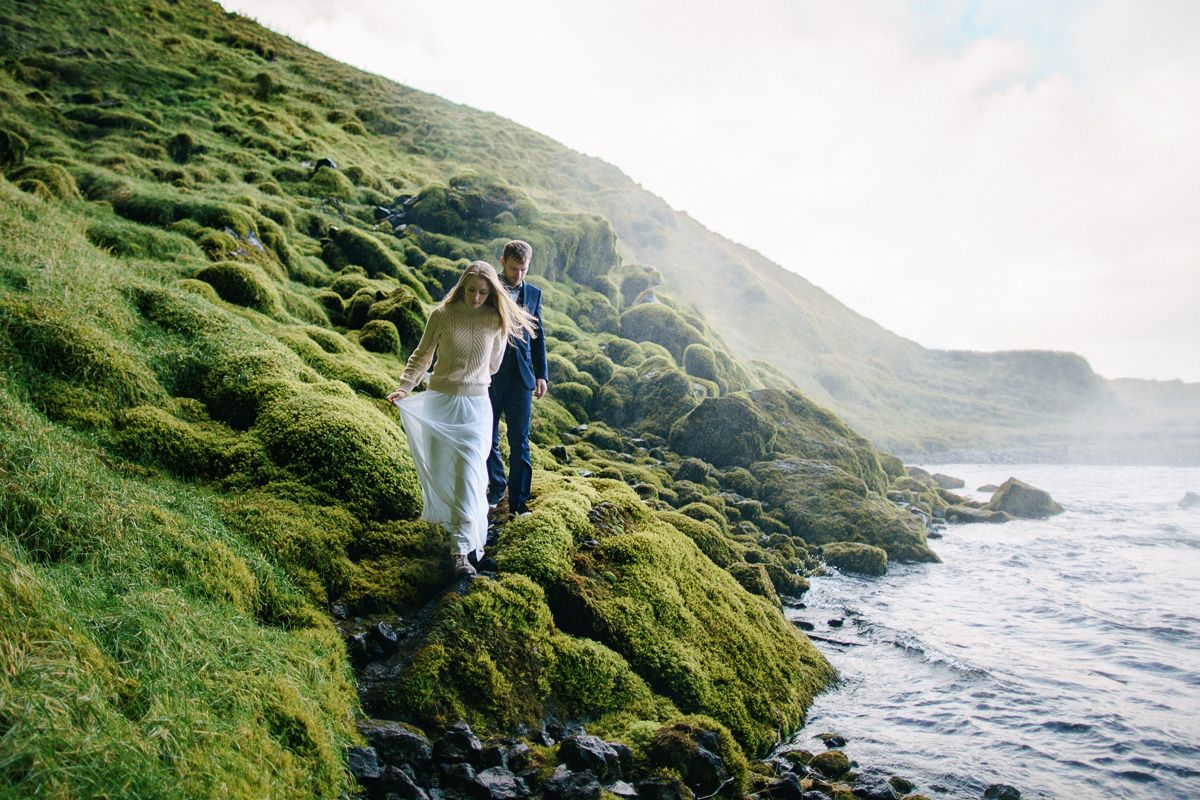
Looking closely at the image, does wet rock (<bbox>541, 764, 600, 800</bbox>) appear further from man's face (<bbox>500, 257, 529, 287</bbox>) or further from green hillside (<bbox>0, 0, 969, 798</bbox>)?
man's face (<bbox>500, 257, 529, 287</bbox>)

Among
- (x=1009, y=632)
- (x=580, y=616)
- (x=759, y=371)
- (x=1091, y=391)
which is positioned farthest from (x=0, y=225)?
(x=1091, y=391)

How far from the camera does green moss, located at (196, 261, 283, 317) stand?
1490cm

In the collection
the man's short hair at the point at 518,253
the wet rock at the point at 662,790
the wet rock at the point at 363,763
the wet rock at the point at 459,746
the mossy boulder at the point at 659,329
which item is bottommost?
the wet rock at the point at 662,790

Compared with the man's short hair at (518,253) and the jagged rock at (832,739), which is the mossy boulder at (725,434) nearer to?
the jagged rock at (832,739)

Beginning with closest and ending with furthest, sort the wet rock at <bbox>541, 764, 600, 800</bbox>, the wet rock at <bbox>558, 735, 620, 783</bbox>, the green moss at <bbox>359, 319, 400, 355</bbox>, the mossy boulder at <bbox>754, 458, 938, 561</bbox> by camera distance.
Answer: the wet rock at <bbox>541, 764, 600, 800</bbox> → the wet rock at <bbox>558, 735, 620, 783</bbox> → the green moss at <bbox>359, 319, 400, 355</bbox> → the mossy boulder at <bbox>754, 458, 938, 561</bbox>

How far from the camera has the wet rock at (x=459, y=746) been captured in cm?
566

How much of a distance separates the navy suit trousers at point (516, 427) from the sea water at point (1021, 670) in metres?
4.89

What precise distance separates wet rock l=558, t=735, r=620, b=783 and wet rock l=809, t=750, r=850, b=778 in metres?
2.99

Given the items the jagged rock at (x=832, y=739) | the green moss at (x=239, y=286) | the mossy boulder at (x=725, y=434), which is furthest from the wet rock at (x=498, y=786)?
the mossy boulder at (x=725, y=434)

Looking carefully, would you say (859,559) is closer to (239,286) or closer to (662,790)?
(662,790)

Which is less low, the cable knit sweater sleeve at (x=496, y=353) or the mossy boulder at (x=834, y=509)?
the cable knit sweater sleeve at (x=496, y=353)

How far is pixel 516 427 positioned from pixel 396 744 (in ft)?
14.7

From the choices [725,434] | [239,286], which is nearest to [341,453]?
[239,286]

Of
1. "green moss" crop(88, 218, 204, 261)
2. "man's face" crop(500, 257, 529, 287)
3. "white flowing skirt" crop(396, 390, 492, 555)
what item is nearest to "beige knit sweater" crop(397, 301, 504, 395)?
"white flowing skirt" crop(396, 390, 492, 555)
